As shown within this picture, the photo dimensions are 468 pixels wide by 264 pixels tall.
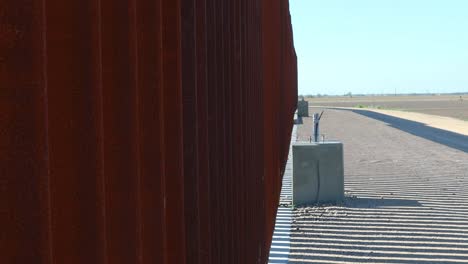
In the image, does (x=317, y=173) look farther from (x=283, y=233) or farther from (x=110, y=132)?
(x=110, y=132)

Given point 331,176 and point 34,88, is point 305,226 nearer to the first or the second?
point 331,176

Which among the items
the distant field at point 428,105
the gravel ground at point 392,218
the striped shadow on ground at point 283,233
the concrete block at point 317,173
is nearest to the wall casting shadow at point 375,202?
the gravel ground at point 392,218

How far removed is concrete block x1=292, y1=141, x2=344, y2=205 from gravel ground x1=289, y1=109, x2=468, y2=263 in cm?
35

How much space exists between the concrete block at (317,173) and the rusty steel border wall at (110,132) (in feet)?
26.9

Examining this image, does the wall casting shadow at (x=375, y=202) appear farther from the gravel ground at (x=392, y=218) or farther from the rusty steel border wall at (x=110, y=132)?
the rusty steel border wall at (x=110, y=132)

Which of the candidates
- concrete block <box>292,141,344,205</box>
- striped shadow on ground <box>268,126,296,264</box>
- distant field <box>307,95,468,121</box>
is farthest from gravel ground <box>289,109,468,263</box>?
distant field <box>307,95,468,121</box>

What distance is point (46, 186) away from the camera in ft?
3.21

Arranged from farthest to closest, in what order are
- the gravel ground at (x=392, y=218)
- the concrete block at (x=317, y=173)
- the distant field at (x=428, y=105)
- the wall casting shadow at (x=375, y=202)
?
the distant field at (x=428, y=105)
the concrete block at (x=317, y=173)
the wall casting shadow at (x=375, y=202)
the gravel ground at (x=392, y=218)

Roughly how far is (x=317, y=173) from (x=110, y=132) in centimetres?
988

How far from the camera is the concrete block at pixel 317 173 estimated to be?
36.0ft

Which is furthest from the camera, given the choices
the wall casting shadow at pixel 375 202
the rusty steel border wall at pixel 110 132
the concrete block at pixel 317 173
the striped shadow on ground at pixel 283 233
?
the concrete block at pixel 317 173

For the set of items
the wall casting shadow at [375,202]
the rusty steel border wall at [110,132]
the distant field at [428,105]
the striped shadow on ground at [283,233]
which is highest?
the rusty steel border wall at [110,132]

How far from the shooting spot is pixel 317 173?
11.1 metres

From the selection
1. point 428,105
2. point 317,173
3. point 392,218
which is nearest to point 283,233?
point 392,218
